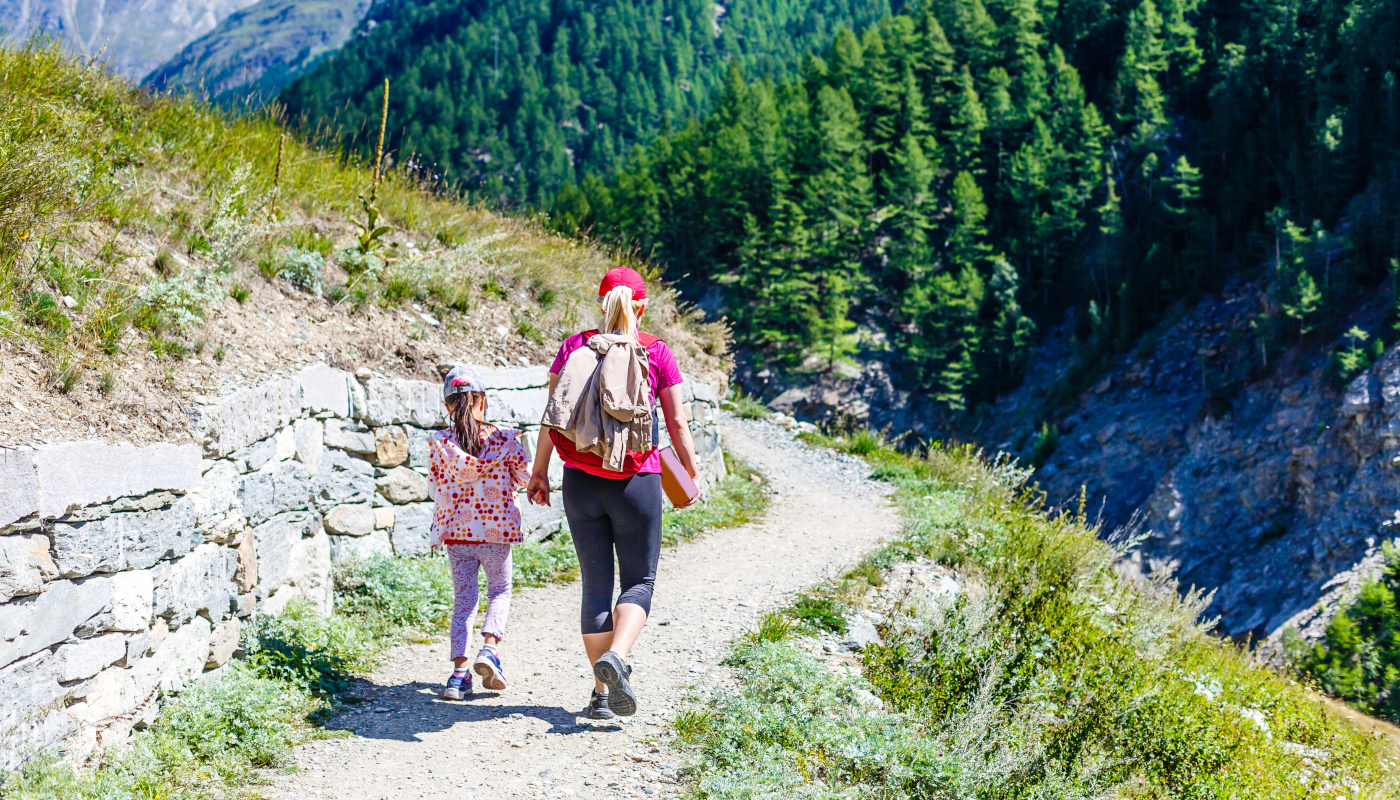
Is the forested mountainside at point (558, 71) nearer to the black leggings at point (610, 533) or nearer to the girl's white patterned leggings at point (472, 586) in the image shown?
the girl's white patterned leggings at point (472, 586)

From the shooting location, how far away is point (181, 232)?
5.80 meters

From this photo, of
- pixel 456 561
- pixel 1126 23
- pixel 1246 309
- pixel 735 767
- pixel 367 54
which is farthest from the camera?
pixel 367 54

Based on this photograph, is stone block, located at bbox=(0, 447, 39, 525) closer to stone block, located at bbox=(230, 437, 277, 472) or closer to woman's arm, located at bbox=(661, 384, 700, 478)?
stone block, located at bbox=(230, 437, 277, 472)

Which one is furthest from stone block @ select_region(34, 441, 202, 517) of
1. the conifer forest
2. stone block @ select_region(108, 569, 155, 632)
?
the conifer forest

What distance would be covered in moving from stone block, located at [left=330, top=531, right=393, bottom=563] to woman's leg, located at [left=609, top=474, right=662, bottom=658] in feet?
8.76

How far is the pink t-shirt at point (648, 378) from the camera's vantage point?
146 inches

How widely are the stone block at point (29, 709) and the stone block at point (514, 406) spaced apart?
3742mm

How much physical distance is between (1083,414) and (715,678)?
32741mm

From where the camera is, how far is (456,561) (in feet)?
14.7

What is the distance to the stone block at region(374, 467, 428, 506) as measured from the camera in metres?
6.07

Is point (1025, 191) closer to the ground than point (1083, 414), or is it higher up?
higher up

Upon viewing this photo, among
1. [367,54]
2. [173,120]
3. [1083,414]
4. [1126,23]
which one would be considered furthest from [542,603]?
[367,54]

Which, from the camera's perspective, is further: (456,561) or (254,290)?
(254,290)

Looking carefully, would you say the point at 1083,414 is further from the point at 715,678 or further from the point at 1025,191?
the point at 715,678
